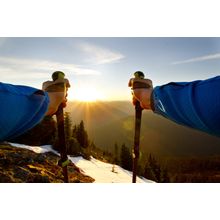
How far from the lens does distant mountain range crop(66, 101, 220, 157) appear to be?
8231 cm

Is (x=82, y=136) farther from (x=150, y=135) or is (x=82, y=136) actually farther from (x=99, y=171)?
(x=150, y=135)

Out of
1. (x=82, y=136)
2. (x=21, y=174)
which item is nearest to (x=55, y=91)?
(x=21, y=174)

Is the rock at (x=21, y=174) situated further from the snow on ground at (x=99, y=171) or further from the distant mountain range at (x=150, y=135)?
the distant mountain range at (x=150, y=135)

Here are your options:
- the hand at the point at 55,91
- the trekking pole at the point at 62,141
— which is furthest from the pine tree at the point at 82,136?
the hand at the point at 55,91

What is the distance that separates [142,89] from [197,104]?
0.75 m

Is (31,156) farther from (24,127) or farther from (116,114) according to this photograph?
(116,114)

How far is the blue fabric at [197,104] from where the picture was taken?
0.67m

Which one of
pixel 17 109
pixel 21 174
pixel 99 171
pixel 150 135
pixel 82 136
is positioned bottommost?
pixel 150 135

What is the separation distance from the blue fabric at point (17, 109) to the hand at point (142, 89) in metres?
0.67

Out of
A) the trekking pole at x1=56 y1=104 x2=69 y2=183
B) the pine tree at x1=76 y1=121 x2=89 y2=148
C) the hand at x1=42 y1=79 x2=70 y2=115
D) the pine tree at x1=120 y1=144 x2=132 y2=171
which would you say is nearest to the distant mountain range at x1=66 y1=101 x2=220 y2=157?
the pine tree at x1=120 y1=144 x2=132 y2=171

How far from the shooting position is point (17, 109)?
→ 2.58 ft

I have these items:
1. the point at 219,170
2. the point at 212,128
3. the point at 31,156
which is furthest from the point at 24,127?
the point at 219,170
